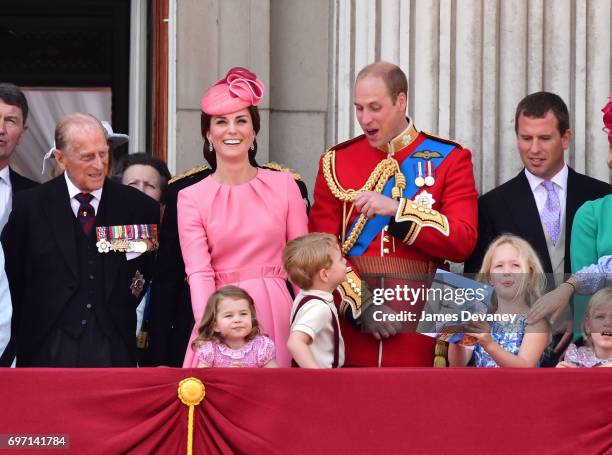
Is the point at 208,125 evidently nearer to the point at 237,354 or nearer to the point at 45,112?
the point at 237,354

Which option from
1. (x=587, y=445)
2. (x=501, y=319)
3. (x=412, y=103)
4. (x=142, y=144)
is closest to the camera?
(x=587, y=445)

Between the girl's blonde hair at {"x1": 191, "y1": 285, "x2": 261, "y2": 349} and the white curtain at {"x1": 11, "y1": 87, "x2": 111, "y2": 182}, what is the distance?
382 centimetres

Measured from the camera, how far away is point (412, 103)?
336 inches

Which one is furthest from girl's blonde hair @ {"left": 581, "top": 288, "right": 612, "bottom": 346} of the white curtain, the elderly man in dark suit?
the white curtain

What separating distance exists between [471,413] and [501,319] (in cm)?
52

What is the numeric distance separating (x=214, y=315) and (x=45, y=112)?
14.0ft

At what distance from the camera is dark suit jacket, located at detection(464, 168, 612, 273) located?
7324mm

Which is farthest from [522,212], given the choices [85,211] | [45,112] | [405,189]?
[45,112]

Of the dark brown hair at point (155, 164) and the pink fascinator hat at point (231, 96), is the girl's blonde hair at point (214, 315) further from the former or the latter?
the dark brown hair at point (155, 164)

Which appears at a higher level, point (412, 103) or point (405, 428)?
point (412, 103)

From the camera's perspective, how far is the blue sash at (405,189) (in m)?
7.10

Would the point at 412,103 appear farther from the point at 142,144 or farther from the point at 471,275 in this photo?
the point at 471,275

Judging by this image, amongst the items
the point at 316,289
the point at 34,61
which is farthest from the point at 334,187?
the point at 34,61

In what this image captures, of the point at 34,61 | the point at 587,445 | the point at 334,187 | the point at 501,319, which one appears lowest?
the point at 587,445
